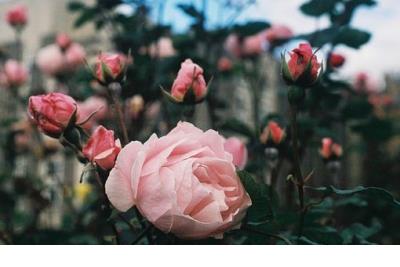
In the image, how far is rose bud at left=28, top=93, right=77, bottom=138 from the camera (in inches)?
20.1

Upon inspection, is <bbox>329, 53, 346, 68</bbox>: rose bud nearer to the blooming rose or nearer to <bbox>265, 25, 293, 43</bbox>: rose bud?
<bbox>265, 25, 293, 43</bbox>: rose bud

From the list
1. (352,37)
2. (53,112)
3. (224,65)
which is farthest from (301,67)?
(224,65)

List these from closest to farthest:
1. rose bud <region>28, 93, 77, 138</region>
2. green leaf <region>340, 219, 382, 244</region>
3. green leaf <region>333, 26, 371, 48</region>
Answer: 1. rose bud <region>28, 93, 77, 138</region>
2. green leaf <region>340, 219, 382, 244</region>
3. green leaf <region>333, 26, 371, 48</region>

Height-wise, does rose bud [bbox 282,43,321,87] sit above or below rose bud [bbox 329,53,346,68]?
above

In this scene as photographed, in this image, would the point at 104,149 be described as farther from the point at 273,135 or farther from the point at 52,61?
the point at 52,61

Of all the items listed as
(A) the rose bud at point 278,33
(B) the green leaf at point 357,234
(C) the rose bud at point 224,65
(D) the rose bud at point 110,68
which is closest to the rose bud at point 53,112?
(D) the rose bud at point 110,68

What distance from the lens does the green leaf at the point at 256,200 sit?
435mm

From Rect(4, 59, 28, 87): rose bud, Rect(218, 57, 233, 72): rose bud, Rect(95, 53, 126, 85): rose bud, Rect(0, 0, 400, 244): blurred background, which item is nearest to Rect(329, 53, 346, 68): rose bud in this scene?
Rect(0, 0, 400, 244): blurred background

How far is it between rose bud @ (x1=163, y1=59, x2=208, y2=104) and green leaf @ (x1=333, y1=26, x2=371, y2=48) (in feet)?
1.47

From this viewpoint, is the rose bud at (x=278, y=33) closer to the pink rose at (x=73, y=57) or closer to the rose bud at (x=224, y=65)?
the rose bud at (x=224, y=65)

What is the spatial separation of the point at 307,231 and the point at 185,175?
26cm
